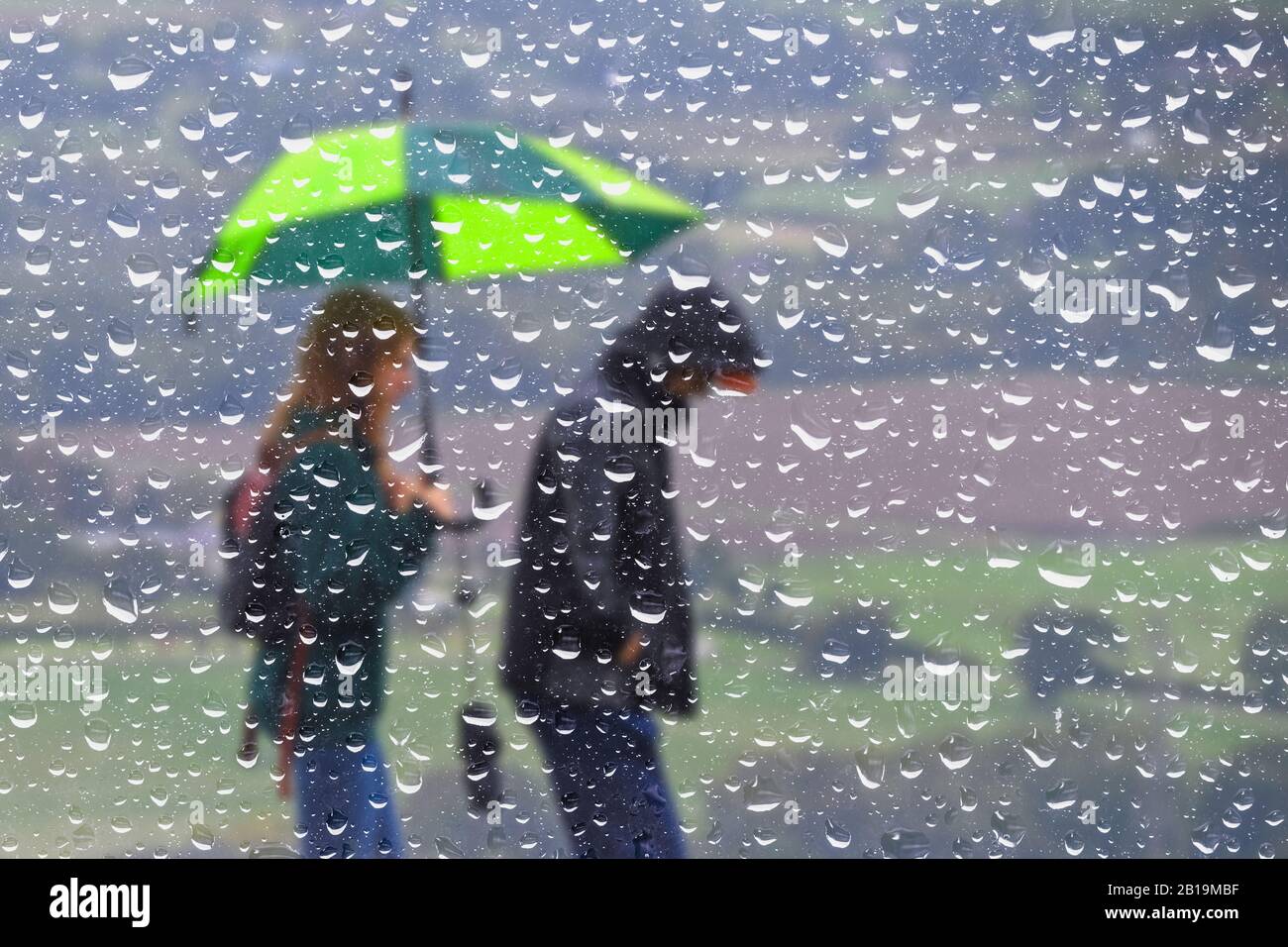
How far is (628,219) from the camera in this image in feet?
4.17

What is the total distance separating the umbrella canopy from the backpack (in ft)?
0.96

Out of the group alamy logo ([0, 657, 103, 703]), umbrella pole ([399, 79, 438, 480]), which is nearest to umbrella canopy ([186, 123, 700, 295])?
umbrella pole ([399, 79, 438, 480])

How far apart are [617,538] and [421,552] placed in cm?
30

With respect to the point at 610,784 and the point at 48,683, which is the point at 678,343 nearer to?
the point at 610,784

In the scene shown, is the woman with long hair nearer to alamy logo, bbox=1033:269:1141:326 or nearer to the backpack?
the backpack

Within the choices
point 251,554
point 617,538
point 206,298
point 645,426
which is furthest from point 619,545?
point 206,298

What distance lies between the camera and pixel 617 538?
4.27 feet

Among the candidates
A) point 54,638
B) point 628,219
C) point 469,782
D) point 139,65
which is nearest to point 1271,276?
point 628,219

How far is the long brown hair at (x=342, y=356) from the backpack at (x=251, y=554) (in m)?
0.04

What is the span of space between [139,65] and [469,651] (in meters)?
1.04

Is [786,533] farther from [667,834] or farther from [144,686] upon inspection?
[144,686]

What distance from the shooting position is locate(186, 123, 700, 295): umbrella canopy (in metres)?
1.28
